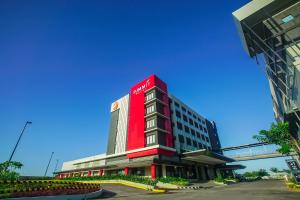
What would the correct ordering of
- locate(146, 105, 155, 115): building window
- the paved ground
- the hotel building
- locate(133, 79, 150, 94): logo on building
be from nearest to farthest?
the paved ground < the hotel building < locate(146, 105, 155, 115): building window < locate(133, 79, 150, 94): logo on building

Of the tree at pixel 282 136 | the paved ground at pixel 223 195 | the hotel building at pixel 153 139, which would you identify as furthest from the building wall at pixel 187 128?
the tree at pixel 282 136

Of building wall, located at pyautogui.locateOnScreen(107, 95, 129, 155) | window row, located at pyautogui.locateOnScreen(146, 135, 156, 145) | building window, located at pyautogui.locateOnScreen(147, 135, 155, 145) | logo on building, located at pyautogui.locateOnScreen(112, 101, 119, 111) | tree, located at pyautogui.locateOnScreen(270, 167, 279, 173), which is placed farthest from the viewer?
tree, located at pyautogui.locateOnScreen(270, 167, 279, 173)

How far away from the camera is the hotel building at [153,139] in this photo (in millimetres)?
36906

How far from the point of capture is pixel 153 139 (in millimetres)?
37344

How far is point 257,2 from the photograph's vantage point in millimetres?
20406

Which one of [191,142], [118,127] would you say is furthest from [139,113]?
[191,142]

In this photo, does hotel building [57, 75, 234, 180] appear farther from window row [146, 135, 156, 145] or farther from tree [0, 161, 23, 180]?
tree [0, 161, 23, 180]

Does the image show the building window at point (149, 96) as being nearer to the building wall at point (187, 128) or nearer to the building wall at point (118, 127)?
the building wall at point (187, 128)

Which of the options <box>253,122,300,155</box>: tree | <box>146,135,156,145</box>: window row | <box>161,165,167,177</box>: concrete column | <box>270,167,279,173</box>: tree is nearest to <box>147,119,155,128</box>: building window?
<box>146,135,156,145</box>: window row

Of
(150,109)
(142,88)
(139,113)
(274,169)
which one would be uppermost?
(142,88)

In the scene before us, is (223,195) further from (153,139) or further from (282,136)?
(153,139)

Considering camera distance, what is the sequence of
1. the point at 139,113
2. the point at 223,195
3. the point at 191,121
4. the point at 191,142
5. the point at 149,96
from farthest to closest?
the point at 191,121 → the point at 191,142 → the point at 149,96 → the point at 139,113 → the point at 223,195

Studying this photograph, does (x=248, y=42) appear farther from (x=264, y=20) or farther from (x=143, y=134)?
(x=143, y=134)

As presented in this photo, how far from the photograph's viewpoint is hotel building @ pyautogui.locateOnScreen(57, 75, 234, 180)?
36.9m
